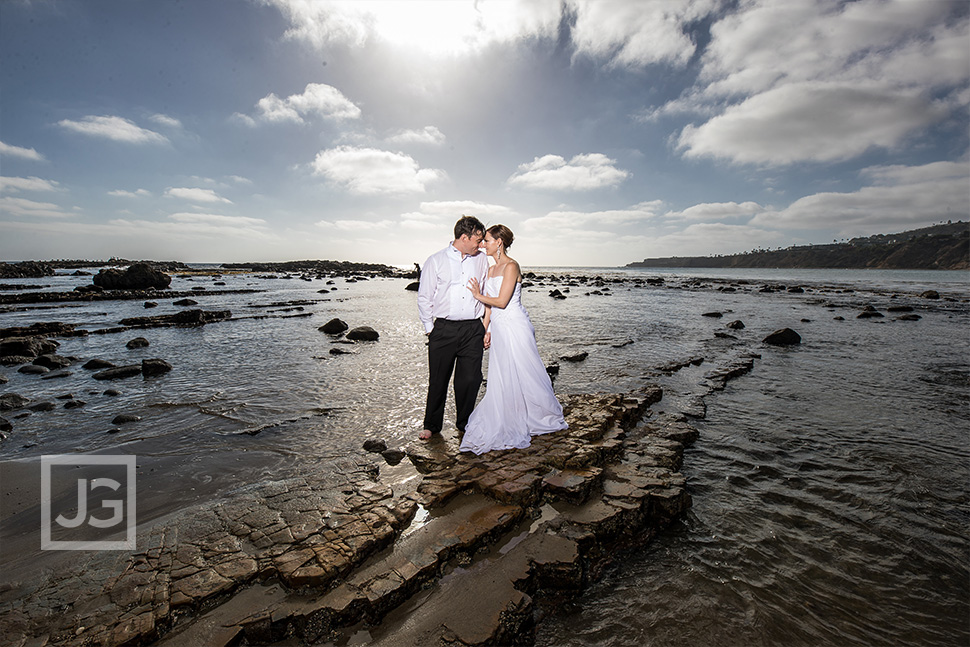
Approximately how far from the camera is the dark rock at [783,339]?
1380 cm

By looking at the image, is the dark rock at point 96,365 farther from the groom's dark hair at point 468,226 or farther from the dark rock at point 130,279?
the dark rock at point 130,279

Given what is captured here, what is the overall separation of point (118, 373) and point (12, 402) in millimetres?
2105

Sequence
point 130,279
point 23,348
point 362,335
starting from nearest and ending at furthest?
1. point 23,348
2. point 362,335
3. point 130,279

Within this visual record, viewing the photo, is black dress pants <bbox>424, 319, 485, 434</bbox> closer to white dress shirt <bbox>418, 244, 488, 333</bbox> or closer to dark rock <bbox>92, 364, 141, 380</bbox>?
white dress shirt <bbox>418, 244, 488, 333</bbox>

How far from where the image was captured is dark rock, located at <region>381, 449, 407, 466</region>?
17.0 ft

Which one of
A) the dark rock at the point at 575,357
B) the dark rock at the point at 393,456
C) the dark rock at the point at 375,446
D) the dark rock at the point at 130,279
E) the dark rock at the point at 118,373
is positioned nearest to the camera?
the dark rock at the point at 393,456

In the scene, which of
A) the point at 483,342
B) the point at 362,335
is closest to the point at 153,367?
the point at 362,335

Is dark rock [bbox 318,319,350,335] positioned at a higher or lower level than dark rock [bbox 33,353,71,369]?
higher

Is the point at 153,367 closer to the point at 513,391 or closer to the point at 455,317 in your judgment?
the point at 455,317

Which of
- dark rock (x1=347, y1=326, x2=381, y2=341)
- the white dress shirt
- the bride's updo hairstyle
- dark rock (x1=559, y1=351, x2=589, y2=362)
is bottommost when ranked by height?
dark rock (x1=559, y1=351, x2=589, y2=362)

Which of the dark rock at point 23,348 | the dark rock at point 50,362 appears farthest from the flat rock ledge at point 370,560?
the dark rock at point 23,348

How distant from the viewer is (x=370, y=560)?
3283 mm

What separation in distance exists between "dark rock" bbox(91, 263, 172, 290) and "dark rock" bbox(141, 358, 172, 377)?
33.9 metres

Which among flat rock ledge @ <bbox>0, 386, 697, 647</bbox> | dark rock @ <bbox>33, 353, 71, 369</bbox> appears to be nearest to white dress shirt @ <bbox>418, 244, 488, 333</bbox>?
flat rock ledge @ <bbox>0, 386, 697, 647</bbox>
